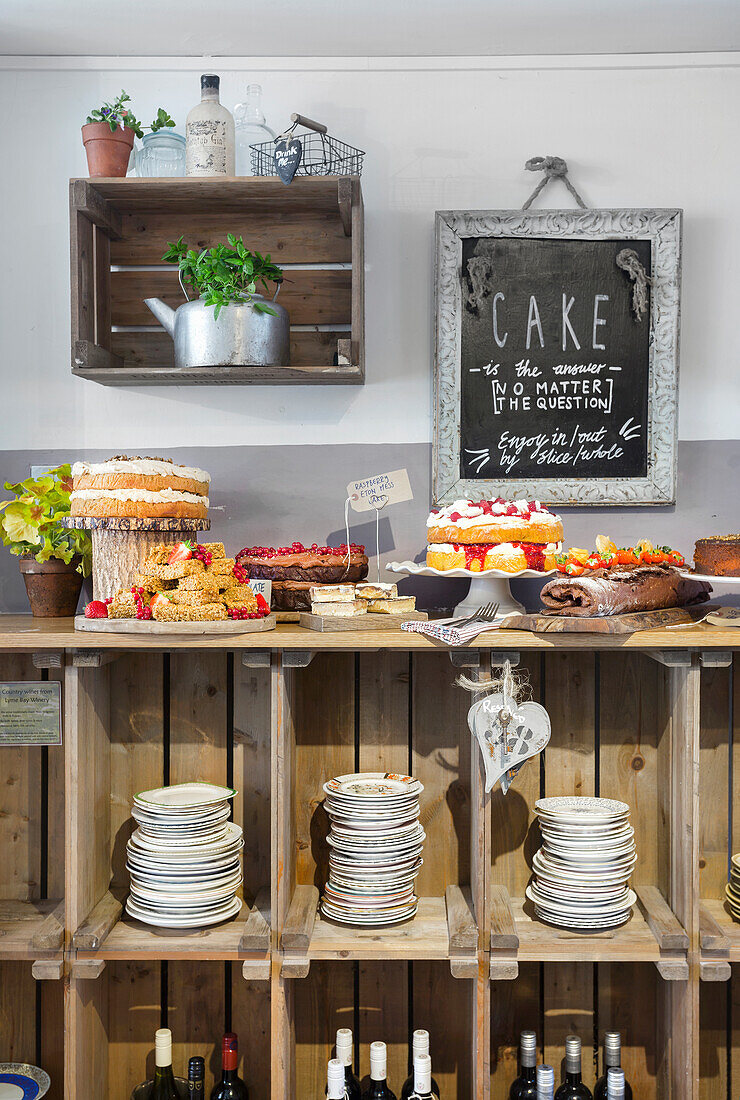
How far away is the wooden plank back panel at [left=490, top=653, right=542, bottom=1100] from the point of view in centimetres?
226

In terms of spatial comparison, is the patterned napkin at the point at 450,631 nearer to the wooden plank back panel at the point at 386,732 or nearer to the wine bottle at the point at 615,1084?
the wooden plank back panel at the point at 386,732

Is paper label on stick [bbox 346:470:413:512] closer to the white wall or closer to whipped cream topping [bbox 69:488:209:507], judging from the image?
the white wall

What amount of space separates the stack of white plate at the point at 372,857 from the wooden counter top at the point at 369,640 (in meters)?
0.42

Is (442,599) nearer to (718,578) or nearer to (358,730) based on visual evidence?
(358,730)

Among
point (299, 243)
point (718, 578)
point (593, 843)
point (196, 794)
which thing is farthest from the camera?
point (299, 243)

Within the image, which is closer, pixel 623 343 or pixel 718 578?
pixel 718 578

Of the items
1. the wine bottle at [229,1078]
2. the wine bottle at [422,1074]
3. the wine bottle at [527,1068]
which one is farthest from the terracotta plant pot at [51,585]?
the wine bottle at [527,1068]

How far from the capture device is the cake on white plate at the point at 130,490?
6.21ft

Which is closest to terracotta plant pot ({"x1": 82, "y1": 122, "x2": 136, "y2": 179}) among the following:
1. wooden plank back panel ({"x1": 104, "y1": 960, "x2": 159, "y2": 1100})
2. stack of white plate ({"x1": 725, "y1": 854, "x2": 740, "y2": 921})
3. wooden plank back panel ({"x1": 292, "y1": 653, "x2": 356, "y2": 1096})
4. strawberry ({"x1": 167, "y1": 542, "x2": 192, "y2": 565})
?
strawberry ({"x1": 167, "y1": 542, "x2": 192, "y2": 565})

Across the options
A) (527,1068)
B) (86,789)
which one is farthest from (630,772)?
(86,789)

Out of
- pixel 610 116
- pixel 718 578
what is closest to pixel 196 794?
pixel 718 578

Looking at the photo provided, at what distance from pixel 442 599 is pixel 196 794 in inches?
30.8

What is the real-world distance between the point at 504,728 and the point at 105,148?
166cm

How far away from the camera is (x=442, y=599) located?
2.30 m
